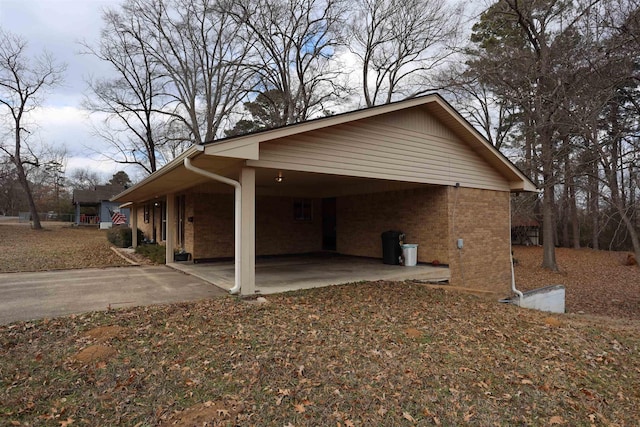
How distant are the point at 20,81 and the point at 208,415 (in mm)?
32262

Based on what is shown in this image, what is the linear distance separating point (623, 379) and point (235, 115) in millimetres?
22231

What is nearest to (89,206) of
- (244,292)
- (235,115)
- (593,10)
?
(235,115)

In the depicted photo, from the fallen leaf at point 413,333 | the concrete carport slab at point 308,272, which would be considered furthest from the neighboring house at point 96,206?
the fallen leaf at point 413,333

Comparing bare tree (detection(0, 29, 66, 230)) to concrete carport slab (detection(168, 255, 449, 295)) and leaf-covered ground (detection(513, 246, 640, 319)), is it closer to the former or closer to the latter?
concrete carport slab (detection(168, 255, 449, 295))

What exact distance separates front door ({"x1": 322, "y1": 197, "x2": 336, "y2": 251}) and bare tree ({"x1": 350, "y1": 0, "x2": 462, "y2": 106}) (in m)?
9.18

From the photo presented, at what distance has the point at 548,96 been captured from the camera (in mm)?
12148

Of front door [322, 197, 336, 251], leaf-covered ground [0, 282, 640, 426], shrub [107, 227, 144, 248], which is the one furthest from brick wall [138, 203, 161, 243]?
leaf-covered ground [0, 282, 640, 426]

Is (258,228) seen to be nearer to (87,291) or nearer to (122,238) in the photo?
(87,291)

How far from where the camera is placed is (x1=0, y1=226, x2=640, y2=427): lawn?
9.82 feet

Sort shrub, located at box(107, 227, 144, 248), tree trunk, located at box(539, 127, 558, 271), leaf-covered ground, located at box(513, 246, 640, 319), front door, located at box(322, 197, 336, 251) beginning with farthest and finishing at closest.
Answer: shrub, located at box(107, 227, 144, 248), tree trunk, located at box(539, 127, 558, 271), front door, located at box(322, 197, 336, 251), leaf-covered ground, located at box(513, 246, 640, 319)

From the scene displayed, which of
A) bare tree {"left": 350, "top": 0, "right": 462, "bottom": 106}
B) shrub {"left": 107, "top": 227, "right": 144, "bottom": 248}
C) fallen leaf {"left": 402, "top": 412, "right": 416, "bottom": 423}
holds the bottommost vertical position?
fallen leaf {"left": 402, "top": 412, "right": 416, "bottom": 423}

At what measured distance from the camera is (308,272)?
29.8 feet

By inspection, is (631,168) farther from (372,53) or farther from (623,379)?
(372,53)

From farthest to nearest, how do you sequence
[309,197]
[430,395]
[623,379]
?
[309,197] → [623,379] → [430,395]
